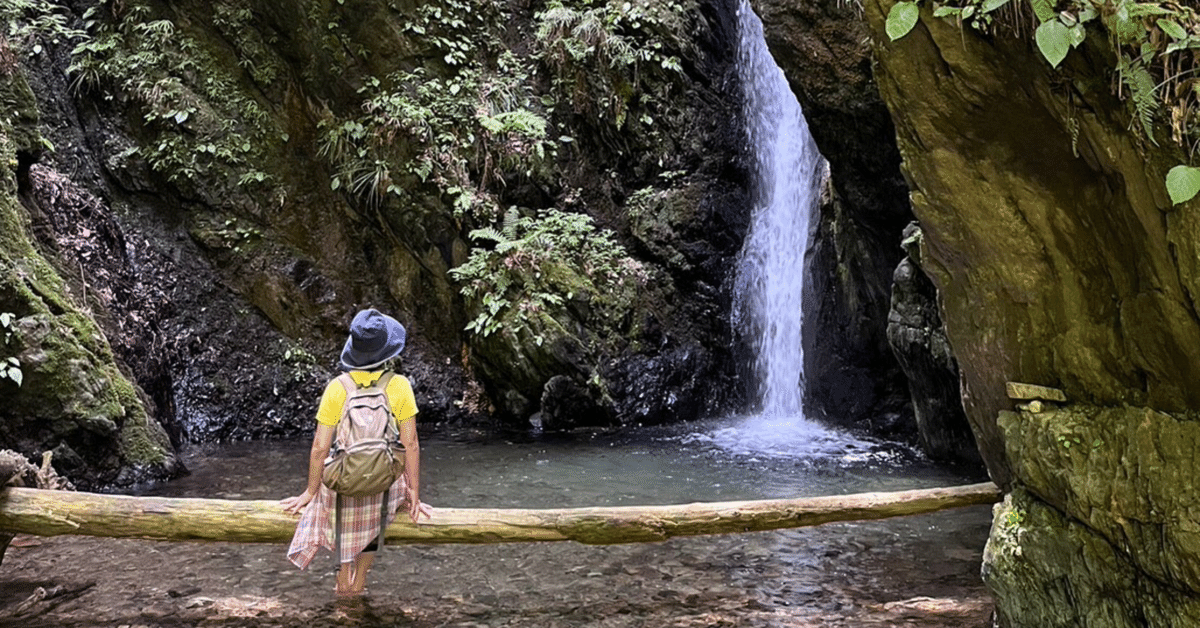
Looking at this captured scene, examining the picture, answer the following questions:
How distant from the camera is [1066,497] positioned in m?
3.12

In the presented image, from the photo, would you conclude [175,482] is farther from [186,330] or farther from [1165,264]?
[1165,264]

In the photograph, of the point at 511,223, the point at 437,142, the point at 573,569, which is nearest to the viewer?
the point at 573,569

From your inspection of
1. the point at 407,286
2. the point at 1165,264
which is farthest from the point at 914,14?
the point at 407,286

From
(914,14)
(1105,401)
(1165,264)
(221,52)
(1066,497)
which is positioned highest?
(221,52)

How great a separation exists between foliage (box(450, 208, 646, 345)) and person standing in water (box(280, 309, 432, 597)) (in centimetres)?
686

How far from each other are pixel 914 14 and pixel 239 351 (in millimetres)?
→ 10691

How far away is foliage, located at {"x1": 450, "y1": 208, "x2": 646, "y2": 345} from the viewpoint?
36.6ft

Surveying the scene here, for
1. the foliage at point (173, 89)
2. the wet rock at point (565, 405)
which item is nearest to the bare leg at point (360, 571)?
the wet rock at point (565, 405)

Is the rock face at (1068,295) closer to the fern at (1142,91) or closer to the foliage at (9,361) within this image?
the fern at (1142,91)

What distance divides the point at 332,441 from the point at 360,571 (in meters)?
0.93

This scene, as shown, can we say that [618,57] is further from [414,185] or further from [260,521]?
[260,521]

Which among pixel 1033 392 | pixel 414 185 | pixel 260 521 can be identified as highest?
pixel 414 185

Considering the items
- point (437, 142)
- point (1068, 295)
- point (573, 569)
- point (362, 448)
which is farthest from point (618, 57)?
point (1068, 295)

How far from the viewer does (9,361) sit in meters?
6.50
